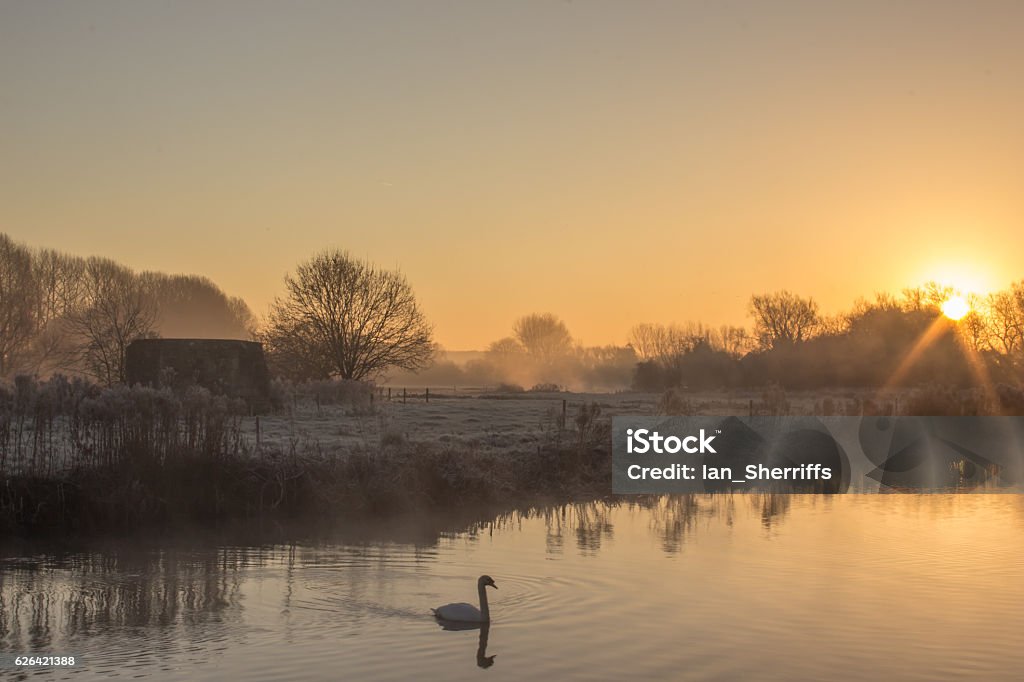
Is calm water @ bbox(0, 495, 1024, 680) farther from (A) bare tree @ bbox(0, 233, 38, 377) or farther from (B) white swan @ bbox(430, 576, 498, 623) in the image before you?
(A) bare tree @ bbox(0, 233, 38, 377)

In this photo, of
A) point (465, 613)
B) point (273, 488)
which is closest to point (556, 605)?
point (465, 613)

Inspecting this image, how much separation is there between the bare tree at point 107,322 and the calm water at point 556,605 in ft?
93.7

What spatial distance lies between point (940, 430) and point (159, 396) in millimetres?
27164

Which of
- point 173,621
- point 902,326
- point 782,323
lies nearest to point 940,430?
point 173,621

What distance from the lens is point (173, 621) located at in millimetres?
14195

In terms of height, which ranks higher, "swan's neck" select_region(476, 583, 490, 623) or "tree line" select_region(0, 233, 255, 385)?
"tree line" select_region(0, 233, 255, 385)

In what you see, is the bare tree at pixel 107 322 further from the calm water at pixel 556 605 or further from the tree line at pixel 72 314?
the calm water at pixel 556 605

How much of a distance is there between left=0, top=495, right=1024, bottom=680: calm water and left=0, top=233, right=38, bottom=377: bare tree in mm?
58630

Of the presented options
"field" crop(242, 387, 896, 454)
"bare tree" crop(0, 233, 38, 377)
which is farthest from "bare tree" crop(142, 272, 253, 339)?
"field" crop(242, 387, 896, 454)

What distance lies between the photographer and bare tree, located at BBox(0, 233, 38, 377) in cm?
7250

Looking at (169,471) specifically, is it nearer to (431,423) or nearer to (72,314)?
(431,423)

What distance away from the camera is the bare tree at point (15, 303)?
72500mm

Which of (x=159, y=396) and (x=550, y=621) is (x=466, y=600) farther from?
(x=159, y=396)

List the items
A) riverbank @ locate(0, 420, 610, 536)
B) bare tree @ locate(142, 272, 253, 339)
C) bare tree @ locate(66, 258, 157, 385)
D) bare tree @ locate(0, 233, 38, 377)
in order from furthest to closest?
bare tree @ locate(142, 272, 253, 339) < bare tree @ locate(0, 233, 38, 377) < bare tree @ locate(66, 258, 157, 385) < riverbank @ locate(0, 420, 610, 536)
